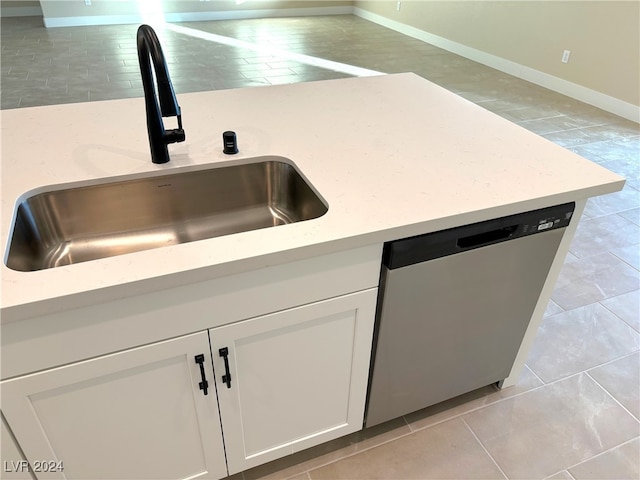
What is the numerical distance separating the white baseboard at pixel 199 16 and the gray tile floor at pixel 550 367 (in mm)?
2091

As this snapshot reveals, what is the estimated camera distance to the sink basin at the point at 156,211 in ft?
3.86

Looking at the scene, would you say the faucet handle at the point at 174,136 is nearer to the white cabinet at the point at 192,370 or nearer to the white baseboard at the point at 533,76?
the white cabinet at the point at 192,370

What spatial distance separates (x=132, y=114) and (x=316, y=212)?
77 cm

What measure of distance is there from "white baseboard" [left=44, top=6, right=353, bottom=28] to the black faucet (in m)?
7.28

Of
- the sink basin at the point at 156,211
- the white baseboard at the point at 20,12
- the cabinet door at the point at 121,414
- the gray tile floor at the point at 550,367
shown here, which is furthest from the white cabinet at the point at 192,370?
the white baseboard at the point at 20,12

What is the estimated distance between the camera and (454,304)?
1.33 meters

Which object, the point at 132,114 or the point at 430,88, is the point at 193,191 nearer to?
the point at 132,114

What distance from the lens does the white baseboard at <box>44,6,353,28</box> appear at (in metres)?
7.05

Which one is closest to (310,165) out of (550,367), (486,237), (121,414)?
(486,237)

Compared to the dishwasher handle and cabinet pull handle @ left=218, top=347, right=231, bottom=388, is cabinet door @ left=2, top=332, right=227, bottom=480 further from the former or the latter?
the dishwasher handle

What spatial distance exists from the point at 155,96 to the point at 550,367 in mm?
1806

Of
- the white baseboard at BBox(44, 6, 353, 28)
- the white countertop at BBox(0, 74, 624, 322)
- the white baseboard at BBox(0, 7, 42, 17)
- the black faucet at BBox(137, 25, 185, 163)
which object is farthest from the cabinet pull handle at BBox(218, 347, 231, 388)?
the white baseboard at BBox(0, 7, 42, 17)

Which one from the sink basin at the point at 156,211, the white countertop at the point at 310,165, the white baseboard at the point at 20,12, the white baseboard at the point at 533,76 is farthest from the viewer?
the white baseboard at the point at 20,12

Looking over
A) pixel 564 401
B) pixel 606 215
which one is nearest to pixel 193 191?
pixel 564 401
